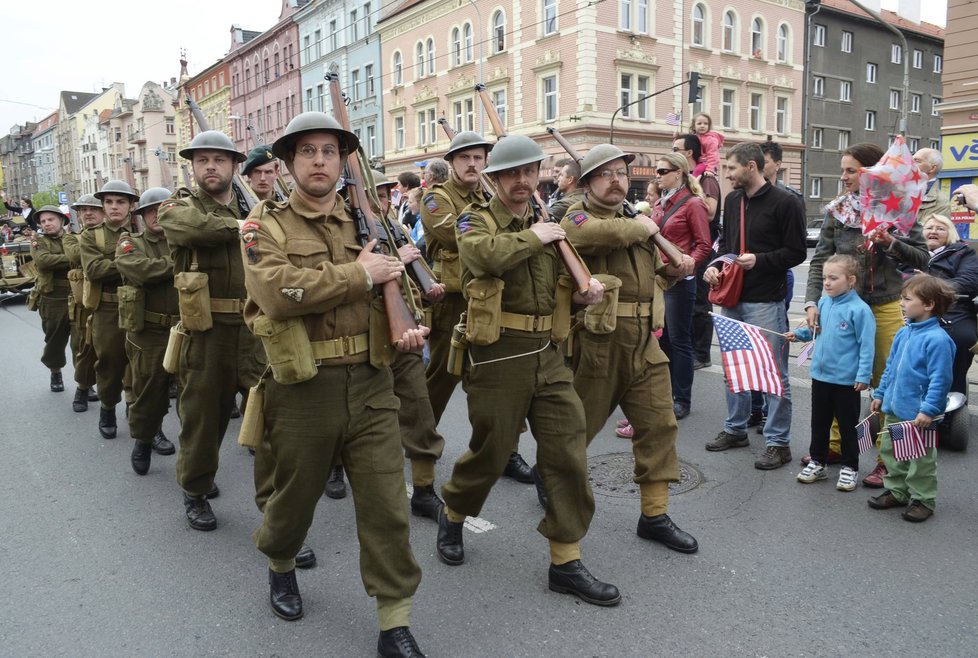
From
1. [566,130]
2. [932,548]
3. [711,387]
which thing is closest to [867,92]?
[566,130]

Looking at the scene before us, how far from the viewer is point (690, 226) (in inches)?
248

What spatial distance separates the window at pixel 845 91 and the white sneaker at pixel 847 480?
145 feet

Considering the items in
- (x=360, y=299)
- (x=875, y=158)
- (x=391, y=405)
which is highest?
(x=875, y=158)

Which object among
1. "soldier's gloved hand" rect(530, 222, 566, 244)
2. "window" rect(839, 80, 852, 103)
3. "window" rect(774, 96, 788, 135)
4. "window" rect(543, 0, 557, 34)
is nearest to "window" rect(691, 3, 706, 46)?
"window" rect(774, 96, 788, 135)

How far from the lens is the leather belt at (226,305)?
4.62m

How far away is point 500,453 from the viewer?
3.79m

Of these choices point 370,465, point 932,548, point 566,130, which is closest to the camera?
point 370,465

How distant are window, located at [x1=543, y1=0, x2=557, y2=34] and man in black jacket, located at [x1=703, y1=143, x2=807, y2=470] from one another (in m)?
29.1

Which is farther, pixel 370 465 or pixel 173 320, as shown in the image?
pixel 173 320

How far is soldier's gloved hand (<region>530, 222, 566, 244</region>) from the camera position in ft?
11.8

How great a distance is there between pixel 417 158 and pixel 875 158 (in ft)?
119

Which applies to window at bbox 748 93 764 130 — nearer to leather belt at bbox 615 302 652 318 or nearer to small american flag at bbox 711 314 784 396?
small american flag at bbox 711 314 784 396

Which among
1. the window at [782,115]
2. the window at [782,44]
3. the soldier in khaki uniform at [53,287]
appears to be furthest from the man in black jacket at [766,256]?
the window at [782,44]

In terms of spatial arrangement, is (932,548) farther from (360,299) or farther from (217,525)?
(217,525)
